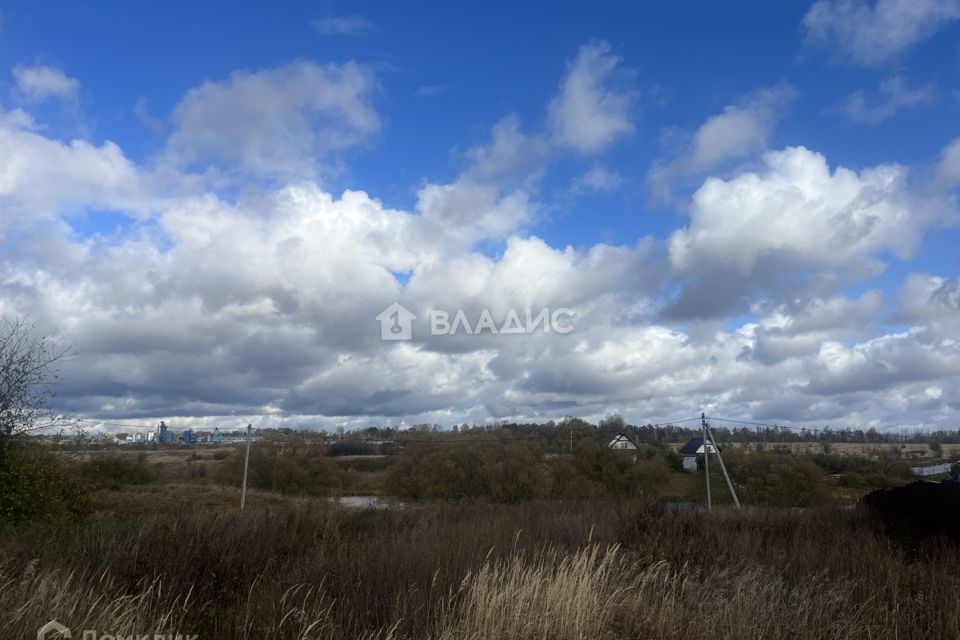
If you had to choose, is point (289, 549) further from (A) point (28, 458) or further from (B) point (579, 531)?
(A) point (28, 458)

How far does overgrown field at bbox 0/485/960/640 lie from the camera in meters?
5.71

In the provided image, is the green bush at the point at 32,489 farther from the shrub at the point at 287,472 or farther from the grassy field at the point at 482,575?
the shrub at the point at 287,472

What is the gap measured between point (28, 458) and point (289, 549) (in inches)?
Result: 293

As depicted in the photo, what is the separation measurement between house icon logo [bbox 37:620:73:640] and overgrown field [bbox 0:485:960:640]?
4.7 inches

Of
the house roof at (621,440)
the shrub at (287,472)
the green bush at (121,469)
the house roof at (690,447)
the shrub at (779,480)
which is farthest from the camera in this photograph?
the shrub at (287,472)

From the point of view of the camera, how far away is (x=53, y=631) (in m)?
4.64

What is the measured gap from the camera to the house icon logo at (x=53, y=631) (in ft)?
14.8

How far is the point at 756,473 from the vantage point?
3591 cm

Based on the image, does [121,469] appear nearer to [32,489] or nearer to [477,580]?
[32,489]

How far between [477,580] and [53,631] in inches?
142

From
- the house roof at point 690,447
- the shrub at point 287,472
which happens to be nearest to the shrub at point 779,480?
the house roof at point 690,447

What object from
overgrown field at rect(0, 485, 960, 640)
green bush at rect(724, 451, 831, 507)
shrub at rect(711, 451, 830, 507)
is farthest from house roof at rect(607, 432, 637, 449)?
overgrown field at rect(0, 485, 960, 640)

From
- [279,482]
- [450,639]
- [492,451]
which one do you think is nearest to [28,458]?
[450,639]

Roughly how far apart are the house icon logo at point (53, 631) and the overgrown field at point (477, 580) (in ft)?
0.39
